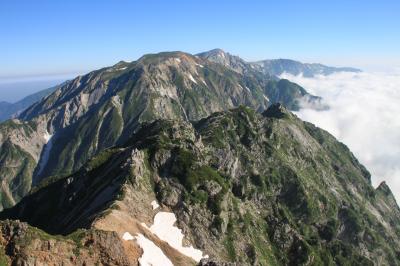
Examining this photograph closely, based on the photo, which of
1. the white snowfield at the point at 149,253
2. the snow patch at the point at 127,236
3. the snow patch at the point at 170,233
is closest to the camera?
the white snowfield at the point at 149,253

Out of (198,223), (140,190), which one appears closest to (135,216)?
(140,190)

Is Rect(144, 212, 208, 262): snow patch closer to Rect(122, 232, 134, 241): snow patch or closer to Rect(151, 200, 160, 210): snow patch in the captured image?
Rect(151, 200, 160, 210): snow patch

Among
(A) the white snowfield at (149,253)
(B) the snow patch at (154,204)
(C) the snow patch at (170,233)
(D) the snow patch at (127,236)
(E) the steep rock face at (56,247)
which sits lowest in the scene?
(C) the snow patch at (170,233)

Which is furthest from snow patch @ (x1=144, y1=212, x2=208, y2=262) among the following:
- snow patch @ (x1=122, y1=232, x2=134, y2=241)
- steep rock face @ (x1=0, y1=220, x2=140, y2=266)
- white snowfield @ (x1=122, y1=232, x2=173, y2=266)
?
steep rock face @ (x1=0, y1=220, x2=140, y2=266)

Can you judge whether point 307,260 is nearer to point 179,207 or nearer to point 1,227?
point 179,207

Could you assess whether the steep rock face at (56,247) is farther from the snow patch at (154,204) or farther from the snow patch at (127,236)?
the snow patch at (154,204)

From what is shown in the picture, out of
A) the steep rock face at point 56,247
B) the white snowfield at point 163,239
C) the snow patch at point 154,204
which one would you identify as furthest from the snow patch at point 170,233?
the steep rock face at point 56,247
